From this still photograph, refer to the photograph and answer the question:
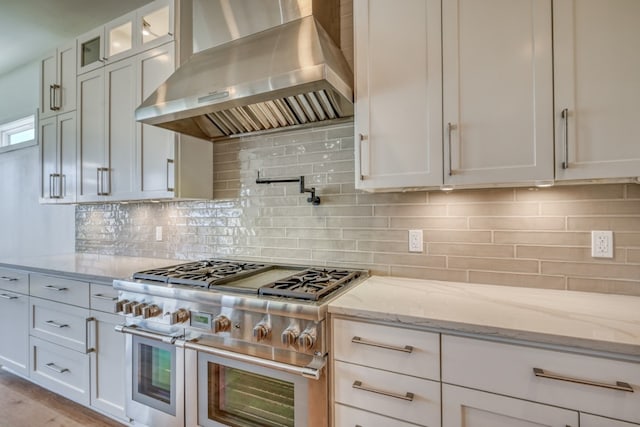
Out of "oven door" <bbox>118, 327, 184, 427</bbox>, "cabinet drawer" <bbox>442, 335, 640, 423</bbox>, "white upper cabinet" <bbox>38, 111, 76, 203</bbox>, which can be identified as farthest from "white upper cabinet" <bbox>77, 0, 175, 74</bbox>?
"cabinet drawer" <bbox>442, 335, 640, 423</bbox>

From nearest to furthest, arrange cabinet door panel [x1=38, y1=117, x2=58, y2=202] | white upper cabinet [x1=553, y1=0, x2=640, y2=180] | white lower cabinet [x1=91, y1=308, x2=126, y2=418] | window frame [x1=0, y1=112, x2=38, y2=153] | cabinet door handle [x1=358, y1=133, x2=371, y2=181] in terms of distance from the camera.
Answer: white upper cabinet [x1=553, y1=0, x2=640, y2=180]
cabinet door handle [x1=358, y1=133, x2=371, y2=181]
white lower cabinet [x1=91, y1=308, x2=126, y2=418]
cabinet door panel [x1=38, y1=117, x2=58, y2=202]
window frame [x1=0, y1=112, x2=38, y2=153]

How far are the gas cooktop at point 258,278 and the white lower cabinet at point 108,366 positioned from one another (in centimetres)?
44

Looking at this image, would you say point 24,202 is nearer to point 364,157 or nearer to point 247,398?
point 247,398

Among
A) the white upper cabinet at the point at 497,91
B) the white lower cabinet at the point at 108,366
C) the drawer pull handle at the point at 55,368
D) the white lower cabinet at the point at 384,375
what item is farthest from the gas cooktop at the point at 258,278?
the drawer pull handle at the point at 55,368

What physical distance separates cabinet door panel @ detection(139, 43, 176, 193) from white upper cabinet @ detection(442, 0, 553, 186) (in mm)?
1691

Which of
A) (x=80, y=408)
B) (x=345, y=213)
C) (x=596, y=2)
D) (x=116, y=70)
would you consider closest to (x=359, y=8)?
(x=596, y=2)

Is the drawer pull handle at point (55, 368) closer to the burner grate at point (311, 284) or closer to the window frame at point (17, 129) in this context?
the burner grate at point (311, 284)

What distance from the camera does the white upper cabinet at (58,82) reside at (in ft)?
8.35

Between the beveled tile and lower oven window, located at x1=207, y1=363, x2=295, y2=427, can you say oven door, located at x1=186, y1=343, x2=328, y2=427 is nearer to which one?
lower oven window, located at x1=207, y1=363, x2=295, y2=427

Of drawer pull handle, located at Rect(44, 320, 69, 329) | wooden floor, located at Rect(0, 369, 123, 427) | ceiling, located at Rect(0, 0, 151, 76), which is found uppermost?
ceiling, located at Rect(0, 0, 151, 76)

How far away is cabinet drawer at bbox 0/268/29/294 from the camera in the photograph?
2256 mm

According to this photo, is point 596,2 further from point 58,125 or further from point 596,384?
point 58,125

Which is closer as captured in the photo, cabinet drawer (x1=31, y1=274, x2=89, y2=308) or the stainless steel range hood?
the stainless steel range hood

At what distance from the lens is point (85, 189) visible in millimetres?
2492
